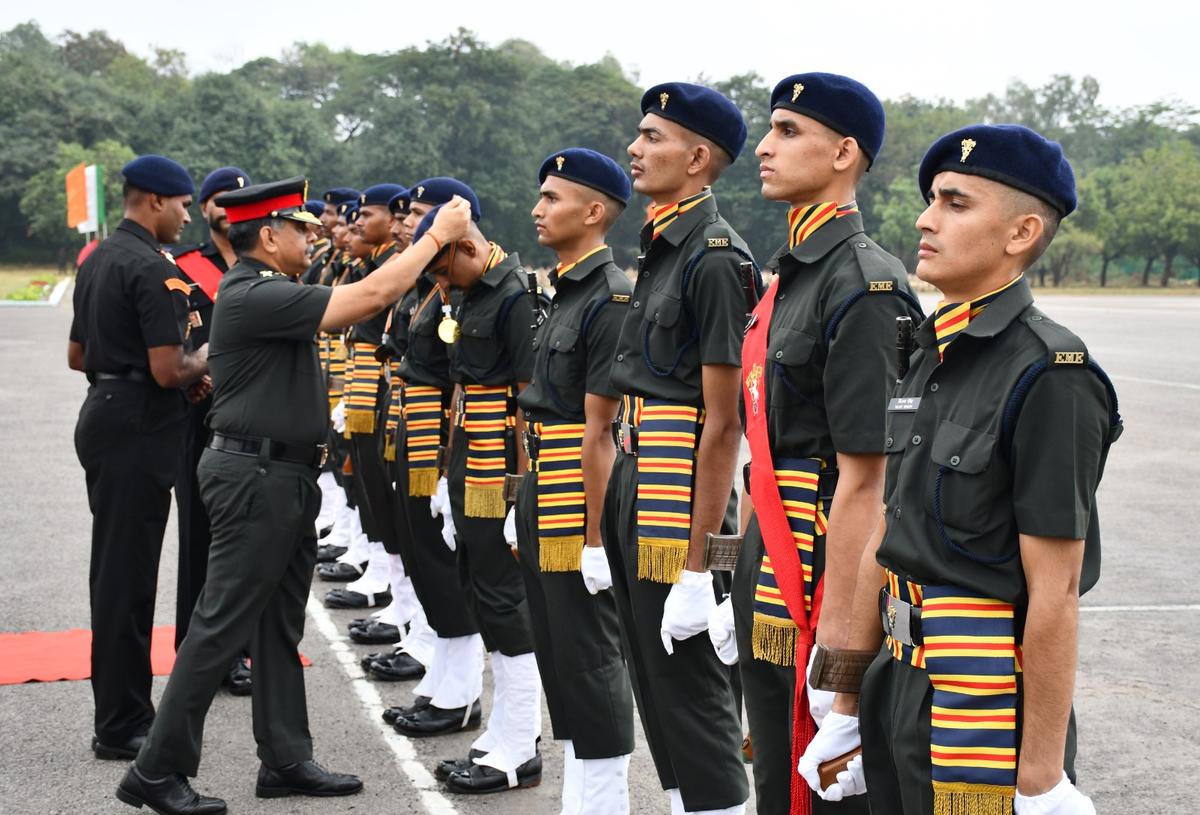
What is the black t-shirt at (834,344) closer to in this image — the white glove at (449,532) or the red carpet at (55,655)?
the white glove at (449,532)

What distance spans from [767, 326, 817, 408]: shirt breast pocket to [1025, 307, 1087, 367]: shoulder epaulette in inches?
29.6

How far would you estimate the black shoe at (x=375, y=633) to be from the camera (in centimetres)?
737

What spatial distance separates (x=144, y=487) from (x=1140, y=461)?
1087cm

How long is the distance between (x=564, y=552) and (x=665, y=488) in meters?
0.79

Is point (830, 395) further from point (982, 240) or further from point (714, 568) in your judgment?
point (714, 568)

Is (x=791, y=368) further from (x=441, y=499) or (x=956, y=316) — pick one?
(x=441, y=499)

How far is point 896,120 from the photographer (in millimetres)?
81812

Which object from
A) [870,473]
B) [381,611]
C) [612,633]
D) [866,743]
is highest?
[870,473]

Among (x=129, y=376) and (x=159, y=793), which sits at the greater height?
(x=129, y=376)

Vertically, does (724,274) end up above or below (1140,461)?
above

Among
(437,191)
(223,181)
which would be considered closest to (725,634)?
(437,191)

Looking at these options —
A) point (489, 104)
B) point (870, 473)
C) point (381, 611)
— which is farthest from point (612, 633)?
point (489, 104)

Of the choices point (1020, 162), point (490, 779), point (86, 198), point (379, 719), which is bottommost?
point (379, 719)

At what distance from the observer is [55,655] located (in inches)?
274
